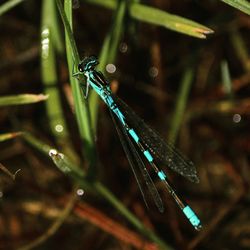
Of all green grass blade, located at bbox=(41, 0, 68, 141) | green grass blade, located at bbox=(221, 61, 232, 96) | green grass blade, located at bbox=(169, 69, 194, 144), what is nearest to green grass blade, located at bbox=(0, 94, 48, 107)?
green grass blade, located at bbox=(41, 0, 68, 141)

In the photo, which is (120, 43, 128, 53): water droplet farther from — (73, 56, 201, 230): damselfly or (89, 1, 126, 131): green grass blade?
(89, 1, 126, 131): green grass blade

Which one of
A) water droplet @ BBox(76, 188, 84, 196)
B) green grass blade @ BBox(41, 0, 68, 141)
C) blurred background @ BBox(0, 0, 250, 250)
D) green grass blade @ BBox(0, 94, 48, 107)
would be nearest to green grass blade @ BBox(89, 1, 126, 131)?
blurred background @ BBox(0, 0, 250, 250)

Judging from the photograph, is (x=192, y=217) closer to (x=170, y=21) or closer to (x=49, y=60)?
(x=170, y=21)

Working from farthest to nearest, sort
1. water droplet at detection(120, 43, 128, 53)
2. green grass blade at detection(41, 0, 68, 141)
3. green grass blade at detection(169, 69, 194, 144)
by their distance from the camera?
1. water droplet at detection(120, 43, 128, 53)
2. green grass blade at detection(169, 69, 194, 144)
3. green grass blade at detection(41, 0, 68, 141)

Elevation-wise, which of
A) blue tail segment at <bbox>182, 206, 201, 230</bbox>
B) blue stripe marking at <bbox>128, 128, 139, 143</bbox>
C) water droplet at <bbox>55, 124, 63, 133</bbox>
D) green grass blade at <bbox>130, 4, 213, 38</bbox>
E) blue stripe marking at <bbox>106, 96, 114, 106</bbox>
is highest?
green grass blade at <bbox>130, 4, 213, 38</bbox>

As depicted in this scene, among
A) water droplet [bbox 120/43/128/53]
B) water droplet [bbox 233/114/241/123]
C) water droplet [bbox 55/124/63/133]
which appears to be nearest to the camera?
water droplet [bbox 55/124/63/133]

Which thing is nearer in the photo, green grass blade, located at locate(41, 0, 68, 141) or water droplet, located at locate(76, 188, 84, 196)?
green grass blade, located at locate(41, 0, 68, 141)

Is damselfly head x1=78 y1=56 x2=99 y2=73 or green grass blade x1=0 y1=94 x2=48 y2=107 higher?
green grass blade x1=0 y1=94 x2=48 y2=107

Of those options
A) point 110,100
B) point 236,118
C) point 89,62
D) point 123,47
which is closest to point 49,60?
point 89,62

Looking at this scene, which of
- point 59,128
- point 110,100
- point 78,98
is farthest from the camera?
point 59,128
